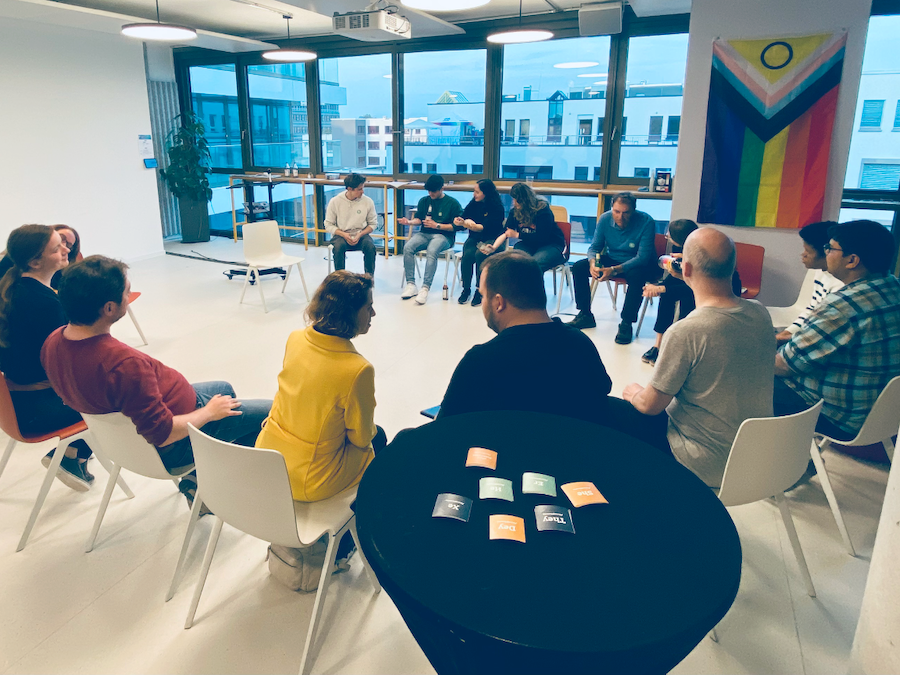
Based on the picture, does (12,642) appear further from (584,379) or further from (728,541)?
(728,541)

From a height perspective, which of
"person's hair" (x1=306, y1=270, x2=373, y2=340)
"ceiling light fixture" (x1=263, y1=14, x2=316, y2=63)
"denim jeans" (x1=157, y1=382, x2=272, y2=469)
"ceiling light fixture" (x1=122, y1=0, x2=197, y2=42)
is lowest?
"denim jeans" (x1=157, y1=382, x2=272, y2=469)

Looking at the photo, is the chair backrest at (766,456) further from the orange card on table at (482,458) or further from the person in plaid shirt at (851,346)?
the orange card on table at (482,458)

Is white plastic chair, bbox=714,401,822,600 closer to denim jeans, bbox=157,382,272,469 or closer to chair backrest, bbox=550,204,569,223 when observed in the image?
denim jeans, bbox=157,382,272,469

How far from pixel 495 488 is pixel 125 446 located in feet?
4.61

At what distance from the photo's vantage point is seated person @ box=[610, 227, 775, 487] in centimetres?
209

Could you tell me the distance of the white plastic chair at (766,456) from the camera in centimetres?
189

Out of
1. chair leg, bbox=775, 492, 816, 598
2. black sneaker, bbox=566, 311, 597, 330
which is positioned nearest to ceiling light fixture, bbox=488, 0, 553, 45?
black sneaker, bbox=566, 311, 597, 330

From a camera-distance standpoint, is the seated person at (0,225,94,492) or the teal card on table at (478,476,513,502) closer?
the teal card on table at (478,476,513,502)

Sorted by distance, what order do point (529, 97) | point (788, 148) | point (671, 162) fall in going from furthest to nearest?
point (529, 97)
point (671, 162)
point (788, 148)

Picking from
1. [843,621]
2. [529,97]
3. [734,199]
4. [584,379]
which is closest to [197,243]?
[529,97]

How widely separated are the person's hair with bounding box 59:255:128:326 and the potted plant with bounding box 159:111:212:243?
7.21 meters

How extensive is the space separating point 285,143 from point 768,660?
9.12 meters

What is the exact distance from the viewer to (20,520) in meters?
2.63

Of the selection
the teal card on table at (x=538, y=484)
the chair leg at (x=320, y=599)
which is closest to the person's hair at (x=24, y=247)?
the chair leg at (x=320, y=599)
